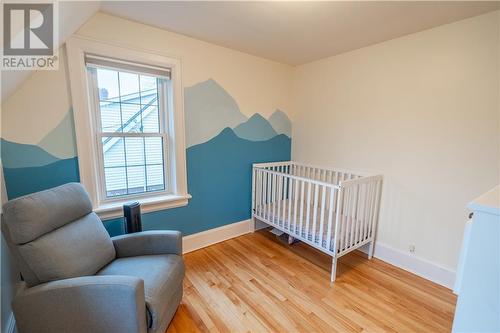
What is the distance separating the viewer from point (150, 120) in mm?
2307

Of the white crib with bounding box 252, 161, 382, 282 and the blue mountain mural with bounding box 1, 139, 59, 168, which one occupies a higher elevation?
the blue mountain mural with bounding box 1, 139, 59, 168

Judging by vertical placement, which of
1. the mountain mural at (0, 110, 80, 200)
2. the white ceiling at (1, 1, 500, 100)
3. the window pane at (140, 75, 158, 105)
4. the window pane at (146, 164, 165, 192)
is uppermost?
the white ceiling at (1, 1, 500, 100)

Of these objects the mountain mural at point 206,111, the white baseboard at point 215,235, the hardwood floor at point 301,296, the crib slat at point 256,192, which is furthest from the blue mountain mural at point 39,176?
the crib slat at point 256,192

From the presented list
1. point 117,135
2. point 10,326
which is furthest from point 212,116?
point 10,326

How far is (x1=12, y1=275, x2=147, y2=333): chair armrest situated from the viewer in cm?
115

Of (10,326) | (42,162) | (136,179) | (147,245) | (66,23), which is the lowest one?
(10,326)

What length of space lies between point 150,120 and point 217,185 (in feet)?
3.32

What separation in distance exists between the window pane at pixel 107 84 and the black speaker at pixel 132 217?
98 centimetres

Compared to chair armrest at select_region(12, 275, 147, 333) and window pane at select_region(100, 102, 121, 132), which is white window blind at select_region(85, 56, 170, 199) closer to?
window pane at select_region(100, 102, 121, 132)

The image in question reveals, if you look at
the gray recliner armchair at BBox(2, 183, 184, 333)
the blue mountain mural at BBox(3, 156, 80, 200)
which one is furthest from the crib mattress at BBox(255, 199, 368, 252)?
the blue mountain mural at BBox(3, 156, 80, 200)

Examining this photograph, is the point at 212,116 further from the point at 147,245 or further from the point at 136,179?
the point at 147,245

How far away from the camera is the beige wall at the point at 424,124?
1.81m

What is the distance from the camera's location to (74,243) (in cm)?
140

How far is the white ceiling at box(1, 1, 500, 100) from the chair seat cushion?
1305 mm
